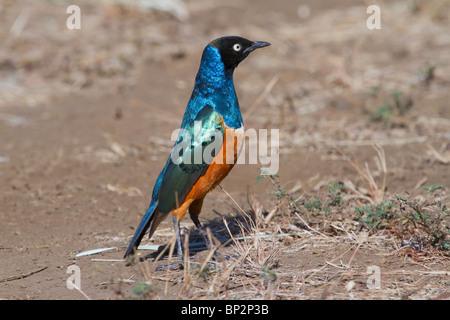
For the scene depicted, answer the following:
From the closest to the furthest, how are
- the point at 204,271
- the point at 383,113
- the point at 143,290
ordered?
the point at 143,290 < the point at 204,271 < the point at 383,113

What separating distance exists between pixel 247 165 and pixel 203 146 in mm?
1996

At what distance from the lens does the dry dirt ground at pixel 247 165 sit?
372 centimetres

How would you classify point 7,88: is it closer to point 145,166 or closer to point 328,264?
point 145,166

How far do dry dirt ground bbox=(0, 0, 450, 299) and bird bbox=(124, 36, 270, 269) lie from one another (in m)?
0.30

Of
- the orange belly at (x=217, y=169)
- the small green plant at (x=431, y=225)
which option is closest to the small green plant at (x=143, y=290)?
the orange belly at (x=217, y=169)

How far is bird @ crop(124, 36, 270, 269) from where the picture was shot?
3.92 metres

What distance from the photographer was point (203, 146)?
3.93 m

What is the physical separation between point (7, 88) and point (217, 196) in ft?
15.9

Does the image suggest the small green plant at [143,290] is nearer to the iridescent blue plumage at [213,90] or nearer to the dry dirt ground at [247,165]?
the dry dirt ground at [247,165]

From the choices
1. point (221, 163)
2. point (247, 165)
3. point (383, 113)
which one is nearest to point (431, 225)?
point (221, 163)

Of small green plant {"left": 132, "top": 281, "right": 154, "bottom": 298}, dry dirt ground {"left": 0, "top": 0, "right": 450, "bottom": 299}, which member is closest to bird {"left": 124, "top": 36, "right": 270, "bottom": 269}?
dry dirt ground {"left": 0, "top": 0, "right": 450, "bottom": 299}

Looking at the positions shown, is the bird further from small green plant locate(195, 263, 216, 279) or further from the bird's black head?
small green plant locate(195, 263, 216, 279)

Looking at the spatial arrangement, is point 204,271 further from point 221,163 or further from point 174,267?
point 221,163
